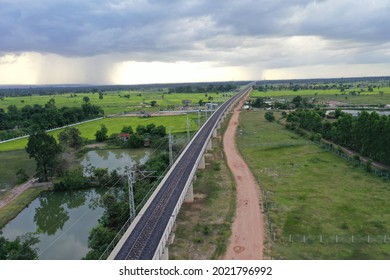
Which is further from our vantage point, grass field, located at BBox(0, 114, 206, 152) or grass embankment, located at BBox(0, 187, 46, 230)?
grass field, located at BBox(0, 114, 206, 152)

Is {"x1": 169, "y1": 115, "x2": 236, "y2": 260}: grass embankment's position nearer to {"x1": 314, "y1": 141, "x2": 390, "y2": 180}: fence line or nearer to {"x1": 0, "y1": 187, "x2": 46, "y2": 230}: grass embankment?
{"x1": 314, "y1": 141, "x2": 390, "y2": 180}: fence line

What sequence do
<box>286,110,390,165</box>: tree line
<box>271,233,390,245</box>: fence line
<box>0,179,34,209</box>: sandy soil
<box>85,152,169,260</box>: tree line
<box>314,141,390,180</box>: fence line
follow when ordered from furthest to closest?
<box>286,110,390,165</box>: tree line < <box>314,141,390,180</box>: fence line < <box>0,179,34,209</box>: sandy soil < <box>85,152,169,260</box>: tree line < <box>271,233,390,245</box>: fence line

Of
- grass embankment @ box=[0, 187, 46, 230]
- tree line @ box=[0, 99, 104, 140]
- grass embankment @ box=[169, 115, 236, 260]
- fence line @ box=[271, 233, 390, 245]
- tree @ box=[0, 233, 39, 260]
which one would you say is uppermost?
tree line @ box=[0, 99, 104, 140]

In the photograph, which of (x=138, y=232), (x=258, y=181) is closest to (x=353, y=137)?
(x=258, y=181)

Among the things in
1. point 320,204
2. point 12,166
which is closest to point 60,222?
point 12,166

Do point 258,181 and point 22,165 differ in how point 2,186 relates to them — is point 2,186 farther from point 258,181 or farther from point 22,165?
point 258,181

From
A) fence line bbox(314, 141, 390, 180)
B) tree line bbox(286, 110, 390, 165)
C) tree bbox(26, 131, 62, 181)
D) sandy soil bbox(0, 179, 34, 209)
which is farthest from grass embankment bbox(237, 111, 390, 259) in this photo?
sandy soil bbox(0, 179, 34, 209)
